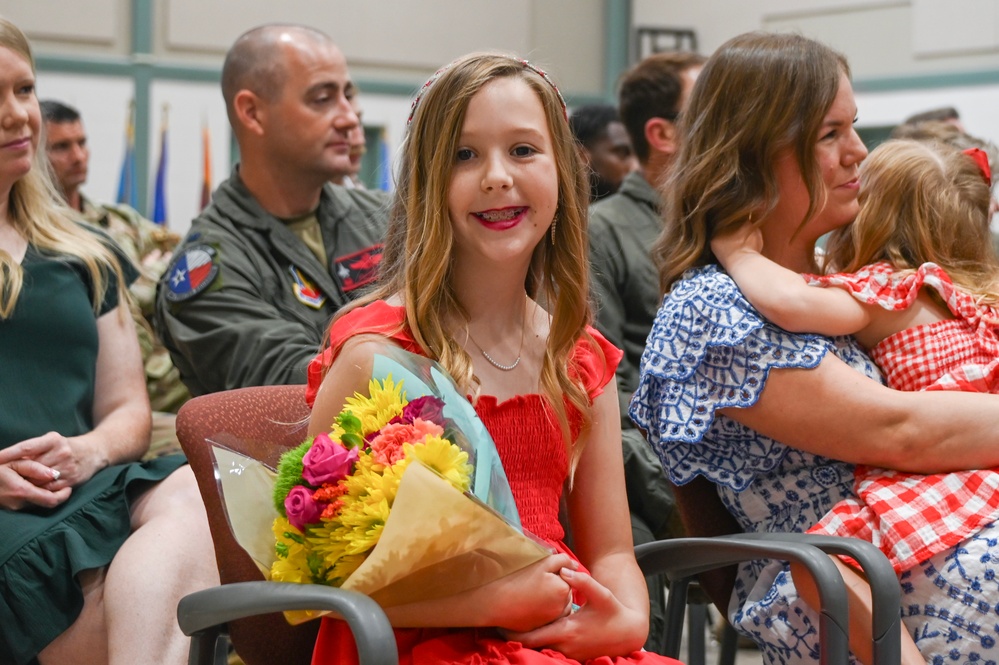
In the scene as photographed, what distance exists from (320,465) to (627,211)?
1.92m

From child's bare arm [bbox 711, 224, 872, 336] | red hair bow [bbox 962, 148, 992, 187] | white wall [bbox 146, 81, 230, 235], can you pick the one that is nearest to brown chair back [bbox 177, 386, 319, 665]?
child's bare arm [bbox 711, 224, 872, 336]

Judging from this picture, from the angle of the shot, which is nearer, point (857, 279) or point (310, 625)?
point (310, 625)

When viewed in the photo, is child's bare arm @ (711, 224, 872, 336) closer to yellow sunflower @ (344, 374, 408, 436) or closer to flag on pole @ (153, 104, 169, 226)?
yellow sunflower @ (344, 374, 408, 436)

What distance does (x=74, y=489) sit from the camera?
6.93 ft

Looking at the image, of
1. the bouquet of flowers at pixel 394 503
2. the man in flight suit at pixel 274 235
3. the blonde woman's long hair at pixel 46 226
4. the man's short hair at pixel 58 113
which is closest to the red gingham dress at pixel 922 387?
the bouquet of flowers at pixel 394 503

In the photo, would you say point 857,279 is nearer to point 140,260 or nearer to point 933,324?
point 933,324

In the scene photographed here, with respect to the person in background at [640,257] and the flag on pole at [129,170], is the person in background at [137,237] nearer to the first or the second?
the person in background at [640,257]

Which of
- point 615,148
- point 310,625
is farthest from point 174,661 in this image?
point 615,148

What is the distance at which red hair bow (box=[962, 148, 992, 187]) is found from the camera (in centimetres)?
215

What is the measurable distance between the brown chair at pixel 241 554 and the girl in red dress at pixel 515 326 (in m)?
0.09

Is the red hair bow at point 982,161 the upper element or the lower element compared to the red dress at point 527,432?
upper

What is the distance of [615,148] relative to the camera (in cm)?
482

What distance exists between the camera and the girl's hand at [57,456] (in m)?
2.04

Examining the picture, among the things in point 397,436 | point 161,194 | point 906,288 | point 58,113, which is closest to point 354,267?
point 906,288
